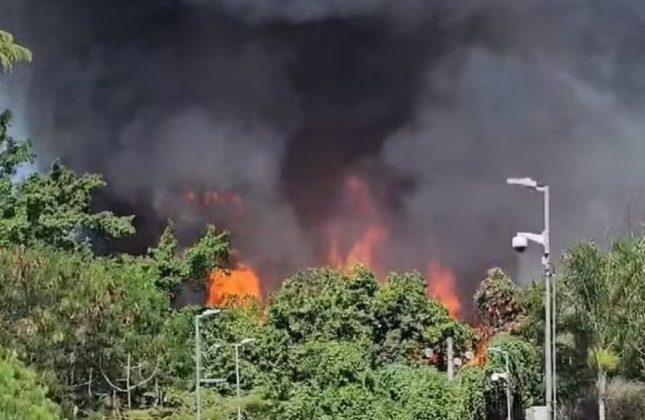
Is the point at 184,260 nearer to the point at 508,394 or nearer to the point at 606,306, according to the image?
the point at 508,394

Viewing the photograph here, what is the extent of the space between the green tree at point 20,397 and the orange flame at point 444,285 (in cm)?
7695

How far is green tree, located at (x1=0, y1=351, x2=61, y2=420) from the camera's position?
53.5ft

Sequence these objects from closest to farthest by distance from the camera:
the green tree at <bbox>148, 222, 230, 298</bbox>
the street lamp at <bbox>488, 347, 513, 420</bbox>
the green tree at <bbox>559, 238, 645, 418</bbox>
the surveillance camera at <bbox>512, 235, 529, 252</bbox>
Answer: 1. the surveillance camera at <bbox>512, 235, 529, 252</bbox>
2. the green tree at <bbox>559, 238, 645, 418</bbox>
3. the street lamp at <bbox>488, 347, 513, 420</bbox>
4. the green tree at <bbox>148, 222, 230, 298</bbox>

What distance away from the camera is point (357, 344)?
61062 mm

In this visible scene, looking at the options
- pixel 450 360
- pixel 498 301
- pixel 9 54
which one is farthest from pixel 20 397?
pixel 498 301

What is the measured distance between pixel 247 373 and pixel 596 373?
24269mm

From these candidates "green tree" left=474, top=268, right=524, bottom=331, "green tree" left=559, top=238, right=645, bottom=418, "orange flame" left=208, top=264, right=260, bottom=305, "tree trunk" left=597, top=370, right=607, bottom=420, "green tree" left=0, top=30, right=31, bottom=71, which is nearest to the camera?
"green tree" left=0, top=30, right=31, bottom=71

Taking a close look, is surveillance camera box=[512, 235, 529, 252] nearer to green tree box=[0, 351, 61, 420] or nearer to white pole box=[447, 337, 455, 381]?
green tree box=[0, 351, 61, 420]

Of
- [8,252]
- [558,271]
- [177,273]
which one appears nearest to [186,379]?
[177,273]

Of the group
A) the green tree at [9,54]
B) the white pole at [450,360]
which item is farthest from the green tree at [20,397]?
the white pole at [450,360]

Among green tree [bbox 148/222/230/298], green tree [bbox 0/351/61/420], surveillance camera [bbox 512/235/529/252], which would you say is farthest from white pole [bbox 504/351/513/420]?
green tree [bbox 0/351/61/420]

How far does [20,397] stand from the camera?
55.7ft

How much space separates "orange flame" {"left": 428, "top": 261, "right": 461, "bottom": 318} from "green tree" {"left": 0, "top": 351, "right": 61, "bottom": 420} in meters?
76.9

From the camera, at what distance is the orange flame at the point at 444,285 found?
94.6m
